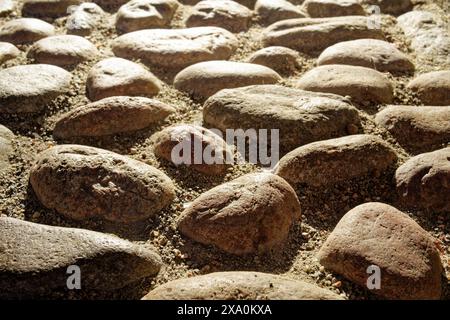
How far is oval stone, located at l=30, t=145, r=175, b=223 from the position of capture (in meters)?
1.28

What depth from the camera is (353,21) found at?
214 cm

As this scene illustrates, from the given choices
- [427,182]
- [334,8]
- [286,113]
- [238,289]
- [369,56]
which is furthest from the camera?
[334,8]

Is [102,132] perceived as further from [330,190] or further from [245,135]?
[330,190]

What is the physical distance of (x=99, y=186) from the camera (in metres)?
1.29

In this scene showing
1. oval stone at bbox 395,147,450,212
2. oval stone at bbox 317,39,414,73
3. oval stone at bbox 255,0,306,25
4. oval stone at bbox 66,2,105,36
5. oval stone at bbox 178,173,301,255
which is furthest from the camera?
oval stone at bbox 255,0,306,25

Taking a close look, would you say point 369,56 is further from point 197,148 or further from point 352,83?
point 197,148

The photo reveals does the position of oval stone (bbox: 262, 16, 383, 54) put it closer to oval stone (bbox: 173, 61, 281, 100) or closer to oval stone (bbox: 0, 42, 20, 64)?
oval stone (bbox: 173, 61, 281, 100)

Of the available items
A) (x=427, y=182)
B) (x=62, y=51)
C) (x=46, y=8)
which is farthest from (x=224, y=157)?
(x=46, y=8)

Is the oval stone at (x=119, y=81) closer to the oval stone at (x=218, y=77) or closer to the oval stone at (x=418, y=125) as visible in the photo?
the oval stone at (x=218, y=77)

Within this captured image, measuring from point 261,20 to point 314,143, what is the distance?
1.10 m

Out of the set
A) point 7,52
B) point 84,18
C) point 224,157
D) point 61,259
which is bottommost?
point 61,259

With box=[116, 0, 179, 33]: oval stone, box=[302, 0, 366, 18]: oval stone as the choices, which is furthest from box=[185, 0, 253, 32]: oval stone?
box=[302, 0, 366, 18]: oval stone

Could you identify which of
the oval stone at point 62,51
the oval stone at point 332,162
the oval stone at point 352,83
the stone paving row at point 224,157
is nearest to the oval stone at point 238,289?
the stone paving row at point 224,157

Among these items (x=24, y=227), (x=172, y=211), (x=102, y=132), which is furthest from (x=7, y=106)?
(x=172, y=211)
